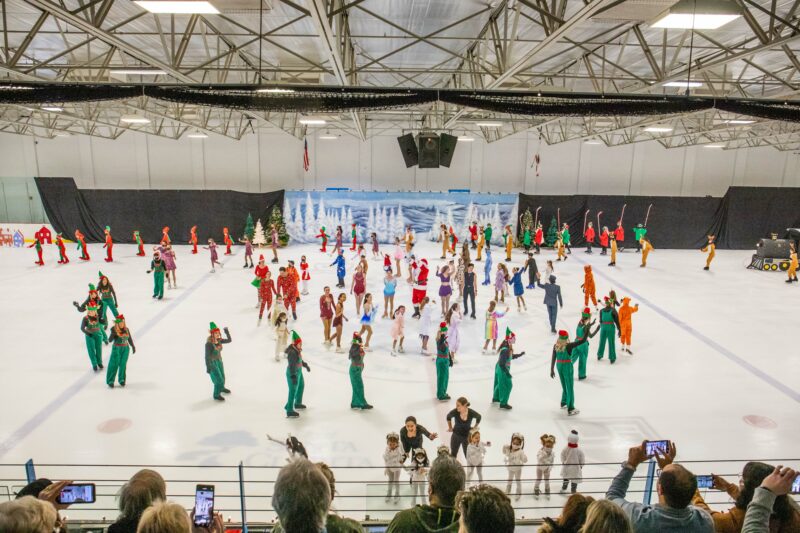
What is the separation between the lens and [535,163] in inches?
1049

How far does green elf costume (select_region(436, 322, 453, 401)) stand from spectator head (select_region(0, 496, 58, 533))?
5.98 meters

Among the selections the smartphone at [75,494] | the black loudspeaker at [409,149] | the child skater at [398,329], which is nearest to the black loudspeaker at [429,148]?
the black loudspeaker at [409,149]

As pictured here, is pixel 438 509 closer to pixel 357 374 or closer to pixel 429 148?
pixel 357 374

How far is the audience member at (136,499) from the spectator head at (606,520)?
2014 mm

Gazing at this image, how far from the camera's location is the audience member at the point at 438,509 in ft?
7.81

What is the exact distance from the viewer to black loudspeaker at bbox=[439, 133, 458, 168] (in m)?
15.6

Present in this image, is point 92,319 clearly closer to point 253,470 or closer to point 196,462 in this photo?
point 196,462

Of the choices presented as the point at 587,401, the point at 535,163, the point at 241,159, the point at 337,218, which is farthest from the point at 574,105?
the point at 241,159

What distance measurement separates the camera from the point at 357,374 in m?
7.65

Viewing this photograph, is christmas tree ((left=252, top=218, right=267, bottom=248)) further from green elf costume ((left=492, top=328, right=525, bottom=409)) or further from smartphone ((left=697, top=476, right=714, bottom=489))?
smartphone ((left=697, top=476, right=714, bottom=489))

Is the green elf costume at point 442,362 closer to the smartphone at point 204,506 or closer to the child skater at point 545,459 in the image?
the child skater at point 545,459

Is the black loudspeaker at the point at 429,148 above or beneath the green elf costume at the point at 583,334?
above

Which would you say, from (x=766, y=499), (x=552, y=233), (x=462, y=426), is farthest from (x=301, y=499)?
(x=552, y=233)

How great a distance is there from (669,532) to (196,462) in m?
5.65
